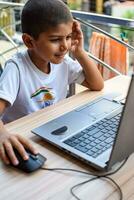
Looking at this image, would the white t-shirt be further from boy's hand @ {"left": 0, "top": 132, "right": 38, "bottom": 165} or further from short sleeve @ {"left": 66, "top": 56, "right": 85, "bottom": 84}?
boy's hand @ {"left": 0, "top": 132, "right": 38, "bottom": 165}

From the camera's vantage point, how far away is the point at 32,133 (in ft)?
3.08

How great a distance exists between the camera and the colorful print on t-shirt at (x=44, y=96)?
121 cm

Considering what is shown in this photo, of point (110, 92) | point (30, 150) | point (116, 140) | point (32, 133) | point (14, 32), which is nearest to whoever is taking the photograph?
point (116, 140)

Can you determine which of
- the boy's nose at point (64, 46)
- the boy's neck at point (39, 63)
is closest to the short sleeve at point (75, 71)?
the boy's neck at point (39, 63)

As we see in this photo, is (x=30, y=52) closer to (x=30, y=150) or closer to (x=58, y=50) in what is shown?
(x=58, y=50)

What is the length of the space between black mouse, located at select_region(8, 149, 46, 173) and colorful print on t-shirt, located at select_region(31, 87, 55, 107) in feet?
1.42

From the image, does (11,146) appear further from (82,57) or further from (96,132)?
(82,57)

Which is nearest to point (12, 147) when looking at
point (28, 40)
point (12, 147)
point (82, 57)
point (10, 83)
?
point (12, 147)

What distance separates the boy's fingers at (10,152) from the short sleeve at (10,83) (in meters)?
0.27

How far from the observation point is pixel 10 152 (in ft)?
2.60

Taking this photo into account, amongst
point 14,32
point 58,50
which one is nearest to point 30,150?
point 58,50

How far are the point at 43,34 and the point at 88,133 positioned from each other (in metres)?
0.43

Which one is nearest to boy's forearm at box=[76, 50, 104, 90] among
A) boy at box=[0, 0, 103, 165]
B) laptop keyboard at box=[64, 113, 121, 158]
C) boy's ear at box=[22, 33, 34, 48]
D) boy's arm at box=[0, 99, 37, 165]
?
boy at box=[0, 0, 103, 165]

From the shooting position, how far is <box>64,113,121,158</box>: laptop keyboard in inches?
32.1
